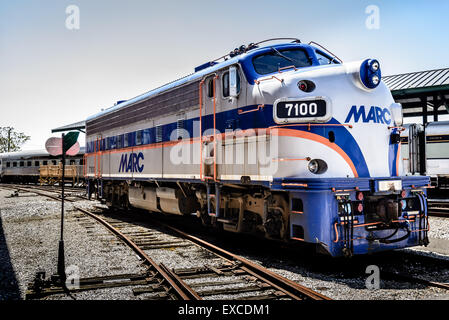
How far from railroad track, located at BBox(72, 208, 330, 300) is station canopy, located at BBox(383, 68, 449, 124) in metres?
14.3

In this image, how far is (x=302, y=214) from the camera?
249 inches

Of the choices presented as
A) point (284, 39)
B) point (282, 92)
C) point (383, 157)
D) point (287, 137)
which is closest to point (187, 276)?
point (287, 137)

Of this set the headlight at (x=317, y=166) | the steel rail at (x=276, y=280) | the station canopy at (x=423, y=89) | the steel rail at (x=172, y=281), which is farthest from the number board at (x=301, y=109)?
the station canopy at (x=423, y=89)

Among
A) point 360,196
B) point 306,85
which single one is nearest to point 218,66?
point 306,85

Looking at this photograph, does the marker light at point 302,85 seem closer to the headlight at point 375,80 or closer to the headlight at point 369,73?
the headlight at point 369,73

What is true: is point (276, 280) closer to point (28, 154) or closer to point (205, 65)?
point (205, 65)

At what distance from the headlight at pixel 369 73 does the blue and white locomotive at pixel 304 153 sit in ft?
0.05

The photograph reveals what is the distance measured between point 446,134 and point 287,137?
16139mm

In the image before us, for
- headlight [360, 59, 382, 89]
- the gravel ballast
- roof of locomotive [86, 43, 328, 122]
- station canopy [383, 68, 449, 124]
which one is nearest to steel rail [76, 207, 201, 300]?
the gravel ballast

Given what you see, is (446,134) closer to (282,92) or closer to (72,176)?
(282,92)

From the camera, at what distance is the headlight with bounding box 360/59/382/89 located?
6617 mm

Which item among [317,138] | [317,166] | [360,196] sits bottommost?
[360,196]

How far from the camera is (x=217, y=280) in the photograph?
6.06 meters

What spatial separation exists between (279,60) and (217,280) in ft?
14.0
